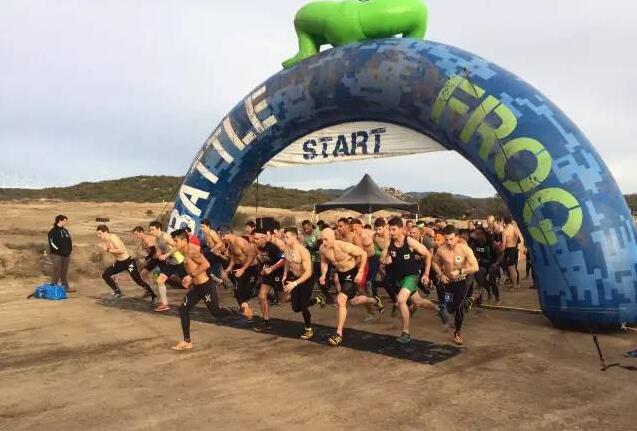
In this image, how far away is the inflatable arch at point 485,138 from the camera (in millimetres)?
7566

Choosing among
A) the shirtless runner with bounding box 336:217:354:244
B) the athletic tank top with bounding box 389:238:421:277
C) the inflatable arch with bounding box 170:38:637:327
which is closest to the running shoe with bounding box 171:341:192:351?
the athletic tank top with bounding box 389:238:421:277

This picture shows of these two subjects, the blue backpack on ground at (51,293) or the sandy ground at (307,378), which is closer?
the sandy ground at (307,378)

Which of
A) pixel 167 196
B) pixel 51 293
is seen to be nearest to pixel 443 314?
pixel 51 293

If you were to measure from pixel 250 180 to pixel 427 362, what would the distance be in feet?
23.8

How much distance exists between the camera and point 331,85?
10273 mm

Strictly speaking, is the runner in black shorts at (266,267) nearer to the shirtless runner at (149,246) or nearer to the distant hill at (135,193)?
the shirtless runner at (149,246)

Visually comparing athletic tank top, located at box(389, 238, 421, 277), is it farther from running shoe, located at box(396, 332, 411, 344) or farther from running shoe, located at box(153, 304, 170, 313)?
running shoe, located at box(153, 304, 170, 313)

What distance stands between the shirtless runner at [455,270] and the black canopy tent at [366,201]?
13.0 meters

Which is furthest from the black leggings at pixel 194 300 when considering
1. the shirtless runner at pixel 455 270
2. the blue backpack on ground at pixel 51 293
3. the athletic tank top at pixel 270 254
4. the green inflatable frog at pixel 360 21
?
the green inflatable frog at pixel 360 21

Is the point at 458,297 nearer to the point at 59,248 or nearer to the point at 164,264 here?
the point at 164,264

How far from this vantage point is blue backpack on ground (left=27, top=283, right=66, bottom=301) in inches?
445

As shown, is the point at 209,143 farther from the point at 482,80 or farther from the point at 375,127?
the point at 482,80

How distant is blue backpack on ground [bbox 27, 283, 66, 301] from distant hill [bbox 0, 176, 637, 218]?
133 feet

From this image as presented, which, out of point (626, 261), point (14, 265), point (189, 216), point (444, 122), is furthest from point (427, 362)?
point (14, 265)
